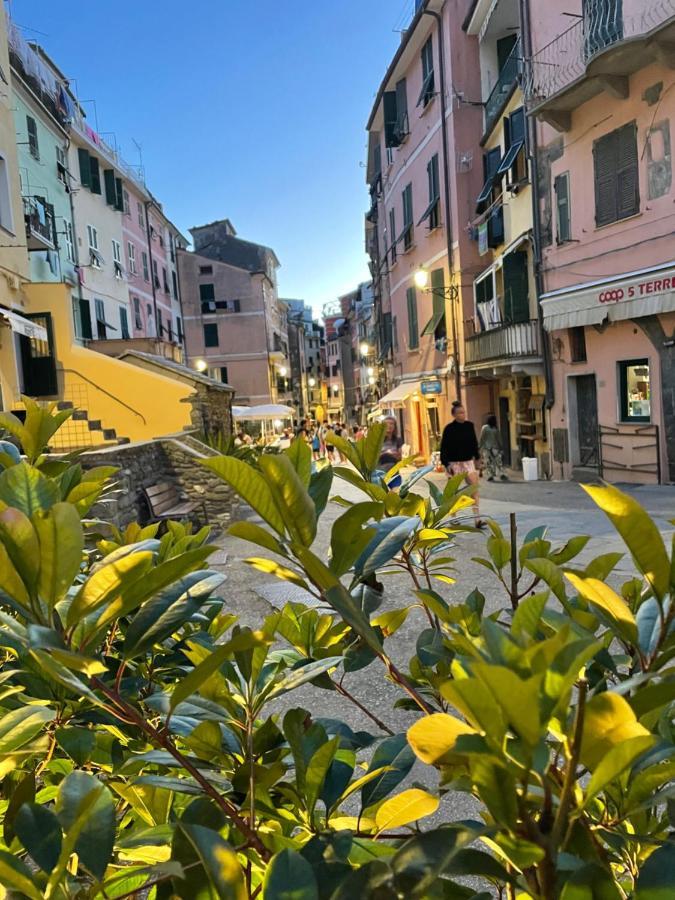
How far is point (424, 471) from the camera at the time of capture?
184cm

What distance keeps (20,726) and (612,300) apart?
13.5 m

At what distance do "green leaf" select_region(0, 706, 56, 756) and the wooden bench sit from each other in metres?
8.45

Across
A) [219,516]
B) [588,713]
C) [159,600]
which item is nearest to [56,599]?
[159,600]

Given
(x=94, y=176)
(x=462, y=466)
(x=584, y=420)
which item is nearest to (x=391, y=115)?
(x=94, y=176)

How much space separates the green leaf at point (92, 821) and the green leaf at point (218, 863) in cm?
12

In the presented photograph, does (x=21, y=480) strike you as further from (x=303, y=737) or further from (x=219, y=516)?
(x=219, y=516)

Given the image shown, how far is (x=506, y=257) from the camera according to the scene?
15.8 metres

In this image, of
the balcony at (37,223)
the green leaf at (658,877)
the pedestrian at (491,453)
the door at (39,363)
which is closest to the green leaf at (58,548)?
the green leaf at (658,877)

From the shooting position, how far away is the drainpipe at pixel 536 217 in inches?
556

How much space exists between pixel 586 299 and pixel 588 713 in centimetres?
1394

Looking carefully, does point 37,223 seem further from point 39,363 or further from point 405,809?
point 405,809

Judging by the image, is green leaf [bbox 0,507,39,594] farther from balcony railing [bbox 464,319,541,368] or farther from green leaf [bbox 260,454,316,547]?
balcony railing [bbox 464,319,541,368]

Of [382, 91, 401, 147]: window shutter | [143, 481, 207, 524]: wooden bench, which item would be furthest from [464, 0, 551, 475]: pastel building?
[143, 481, 207, 524]: wooden bench

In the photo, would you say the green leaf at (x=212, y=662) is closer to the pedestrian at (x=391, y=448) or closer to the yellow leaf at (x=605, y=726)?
the yellow leaf at (x=605, y=726)
